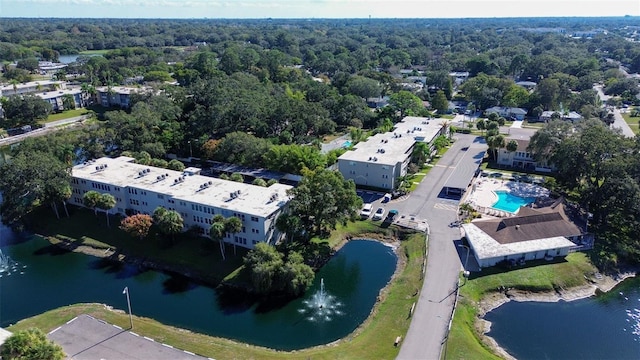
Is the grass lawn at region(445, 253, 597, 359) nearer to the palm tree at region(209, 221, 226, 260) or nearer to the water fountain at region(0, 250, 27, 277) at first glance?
the palm tree at region(209, 221, 226, 260)

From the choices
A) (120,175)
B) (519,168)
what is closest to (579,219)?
(519,168)

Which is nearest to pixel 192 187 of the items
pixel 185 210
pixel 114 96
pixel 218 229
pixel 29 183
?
pixel 185 210

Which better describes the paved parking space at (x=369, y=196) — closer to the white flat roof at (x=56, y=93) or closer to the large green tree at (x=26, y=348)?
the large green tree at (x=26, y=348)

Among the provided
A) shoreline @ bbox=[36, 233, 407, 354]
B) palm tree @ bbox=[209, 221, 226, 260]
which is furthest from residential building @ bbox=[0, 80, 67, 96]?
palm tree @ bbox=[209, 221, 226, 260]

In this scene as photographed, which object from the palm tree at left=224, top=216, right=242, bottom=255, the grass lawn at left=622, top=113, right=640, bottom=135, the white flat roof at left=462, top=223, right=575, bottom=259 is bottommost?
the white flat roof at left=462, top=223, right=575, bottom=259

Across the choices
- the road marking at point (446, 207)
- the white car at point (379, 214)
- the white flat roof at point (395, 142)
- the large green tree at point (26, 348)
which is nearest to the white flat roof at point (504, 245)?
the road marking at point (446, 207)

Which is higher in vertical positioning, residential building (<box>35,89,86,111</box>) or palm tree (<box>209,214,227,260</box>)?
residential building (<box>35,89,86,111</box>)
